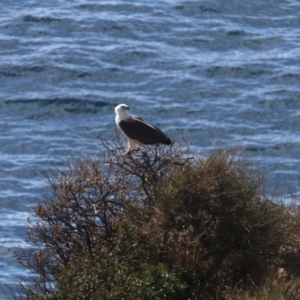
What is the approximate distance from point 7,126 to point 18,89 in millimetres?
2073

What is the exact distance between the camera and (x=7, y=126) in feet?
84.2

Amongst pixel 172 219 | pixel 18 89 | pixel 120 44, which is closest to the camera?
pixel 172 219

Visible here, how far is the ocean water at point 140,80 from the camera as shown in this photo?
2381cm

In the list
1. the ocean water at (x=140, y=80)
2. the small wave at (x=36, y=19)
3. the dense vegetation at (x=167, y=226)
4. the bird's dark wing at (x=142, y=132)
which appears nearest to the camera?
the dense vegetation at (x=167, y=226)

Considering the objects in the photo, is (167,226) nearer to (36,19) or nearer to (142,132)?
(142,132)

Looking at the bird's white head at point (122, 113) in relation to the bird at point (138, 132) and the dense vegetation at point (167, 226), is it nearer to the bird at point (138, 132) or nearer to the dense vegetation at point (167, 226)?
the bird at point (138, 132)

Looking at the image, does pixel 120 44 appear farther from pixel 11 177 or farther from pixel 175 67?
pixel 11 177

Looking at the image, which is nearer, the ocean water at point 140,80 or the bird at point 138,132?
the bird at point 138,132

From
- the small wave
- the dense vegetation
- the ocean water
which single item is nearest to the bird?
the dense vegetation

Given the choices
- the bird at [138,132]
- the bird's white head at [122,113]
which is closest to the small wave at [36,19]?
the bird's white head at [122,113]

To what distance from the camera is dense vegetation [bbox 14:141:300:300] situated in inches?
388

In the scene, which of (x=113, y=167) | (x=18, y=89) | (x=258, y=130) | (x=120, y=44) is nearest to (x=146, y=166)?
(x=113, y=167)

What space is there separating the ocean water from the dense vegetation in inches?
383

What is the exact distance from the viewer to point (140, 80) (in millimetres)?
27766
